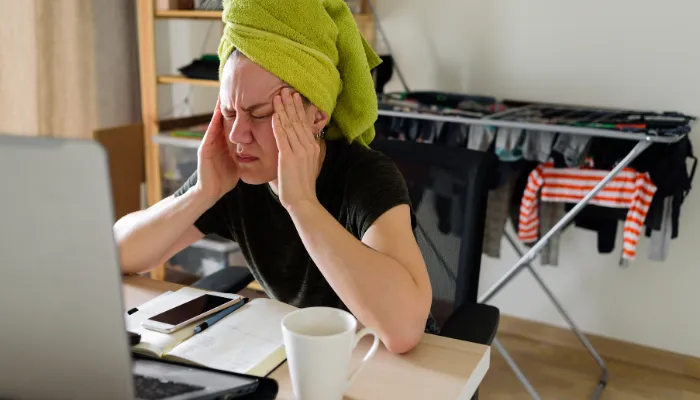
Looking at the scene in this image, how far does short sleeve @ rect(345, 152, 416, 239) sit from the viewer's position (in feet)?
4.03

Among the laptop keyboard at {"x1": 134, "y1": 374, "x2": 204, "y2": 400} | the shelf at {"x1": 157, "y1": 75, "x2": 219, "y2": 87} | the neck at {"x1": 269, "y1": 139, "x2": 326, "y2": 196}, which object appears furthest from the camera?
the shelf at {"x1": 157, "y1": 75, "x2": 219, "y2": 87}

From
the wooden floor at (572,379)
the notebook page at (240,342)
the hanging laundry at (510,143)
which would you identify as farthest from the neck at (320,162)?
the wooden floor at (572,379)

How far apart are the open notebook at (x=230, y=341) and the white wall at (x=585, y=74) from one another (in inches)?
72.5

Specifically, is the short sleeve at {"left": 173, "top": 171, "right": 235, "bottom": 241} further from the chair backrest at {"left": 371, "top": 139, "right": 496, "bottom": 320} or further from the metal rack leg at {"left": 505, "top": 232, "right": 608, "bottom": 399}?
the metal rack leg at {"left": 505, "top": 232, "right": 608, "bottom": 399}

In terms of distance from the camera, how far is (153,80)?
9.25 ft

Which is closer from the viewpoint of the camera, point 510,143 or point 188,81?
point 510,143

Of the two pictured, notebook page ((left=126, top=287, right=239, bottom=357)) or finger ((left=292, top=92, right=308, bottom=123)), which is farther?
finger ((left=292, top=92, right=308, bottom=123))

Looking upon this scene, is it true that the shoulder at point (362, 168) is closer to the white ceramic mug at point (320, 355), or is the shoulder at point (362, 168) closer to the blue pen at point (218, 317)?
the blue pen at point (218, 317)

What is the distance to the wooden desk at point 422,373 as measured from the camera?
887 mm

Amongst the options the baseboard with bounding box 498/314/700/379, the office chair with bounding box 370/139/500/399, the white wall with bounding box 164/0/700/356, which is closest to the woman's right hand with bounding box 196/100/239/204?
the office chair with bounding box 370/139/500/399

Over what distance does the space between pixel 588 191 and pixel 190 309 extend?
5.04ft

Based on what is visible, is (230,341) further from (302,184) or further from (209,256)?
(209,256)

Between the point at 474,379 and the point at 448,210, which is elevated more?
the point at 448,210

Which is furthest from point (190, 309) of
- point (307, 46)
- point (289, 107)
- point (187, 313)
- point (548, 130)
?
point (548, 130)
